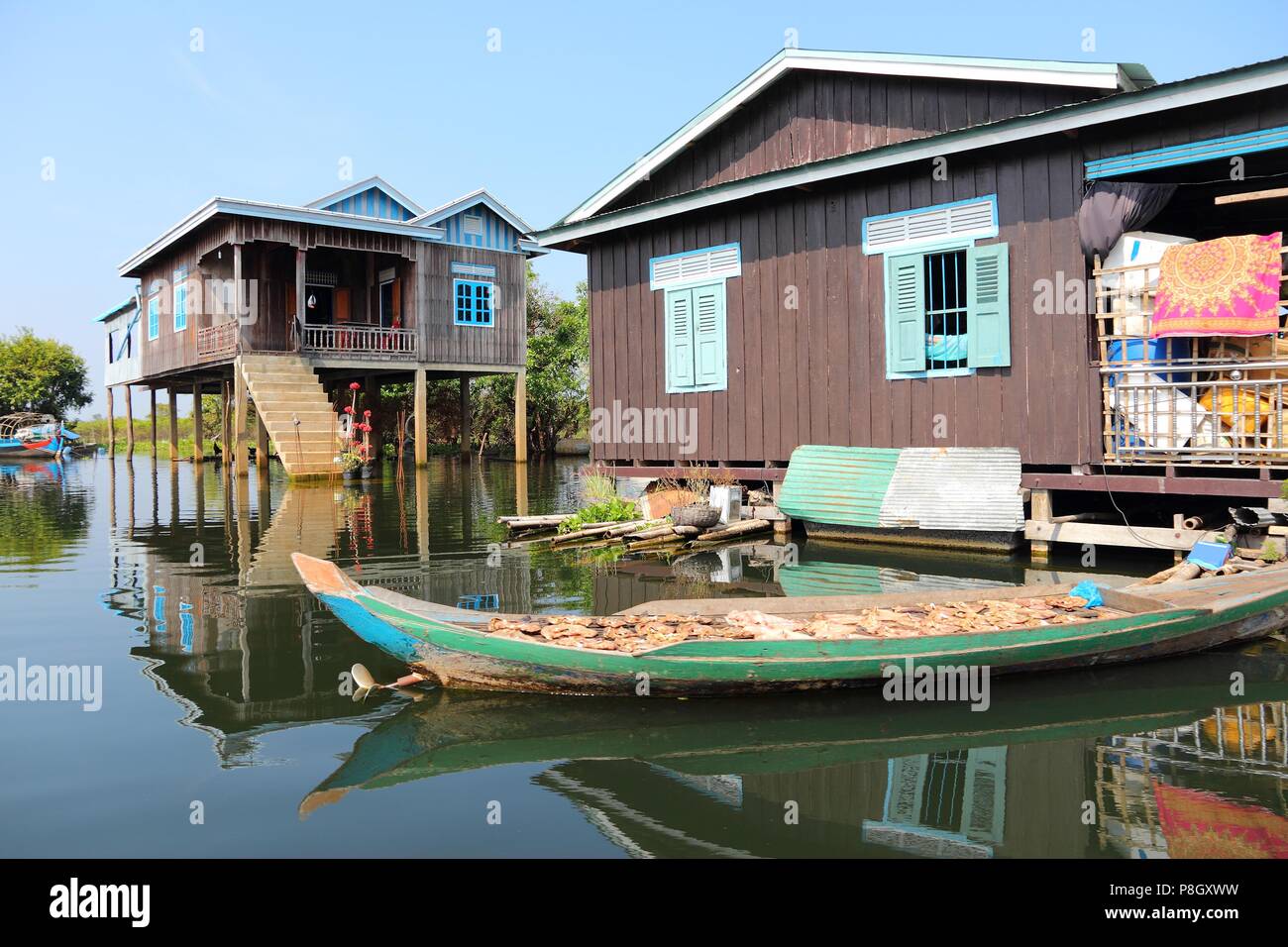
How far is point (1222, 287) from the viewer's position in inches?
371

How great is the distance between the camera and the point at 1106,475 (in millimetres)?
10594

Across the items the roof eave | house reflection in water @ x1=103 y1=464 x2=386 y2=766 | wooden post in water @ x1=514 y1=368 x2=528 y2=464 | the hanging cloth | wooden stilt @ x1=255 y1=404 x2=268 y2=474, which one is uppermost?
the roof eave

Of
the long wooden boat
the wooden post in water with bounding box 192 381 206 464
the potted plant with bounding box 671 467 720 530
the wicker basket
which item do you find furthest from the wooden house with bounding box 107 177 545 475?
the long wooden boat

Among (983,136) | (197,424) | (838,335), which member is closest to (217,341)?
(197,424)

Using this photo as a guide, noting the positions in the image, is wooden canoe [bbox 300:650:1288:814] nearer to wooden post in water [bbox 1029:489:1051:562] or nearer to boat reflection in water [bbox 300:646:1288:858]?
boat reflection in water [bbox 300:646:1288:858]

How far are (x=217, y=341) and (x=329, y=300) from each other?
4.26 meters

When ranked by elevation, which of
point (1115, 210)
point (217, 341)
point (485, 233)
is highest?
point (485, 233)

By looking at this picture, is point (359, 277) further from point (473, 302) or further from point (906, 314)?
point (906, 314)

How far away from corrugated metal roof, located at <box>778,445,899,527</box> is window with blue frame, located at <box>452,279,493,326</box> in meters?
16.3

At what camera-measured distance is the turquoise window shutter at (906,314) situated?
12.1 m

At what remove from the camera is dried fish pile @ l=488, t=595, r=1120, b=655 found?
6.09 meters
